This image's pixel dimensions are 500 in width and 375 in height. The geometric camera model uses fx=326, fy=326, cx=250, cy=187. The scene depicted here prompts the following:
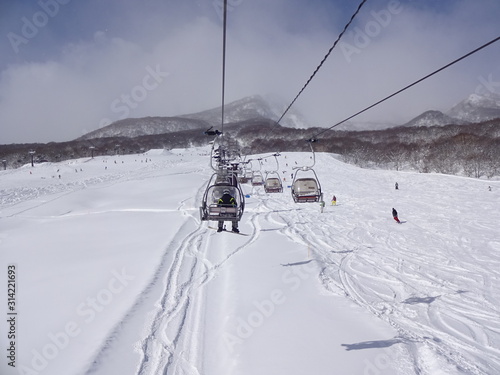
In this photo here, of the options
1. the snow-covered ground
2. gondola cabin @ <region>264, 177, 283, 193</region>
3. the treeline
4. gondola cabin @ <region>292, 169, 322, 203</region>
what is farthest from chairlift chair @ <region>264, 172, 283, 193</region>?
the treeline

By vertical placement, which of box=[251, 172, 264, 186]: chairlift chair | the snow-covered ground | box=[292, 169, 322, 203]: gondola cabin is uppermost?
box=[292, 169, 322, 203]: gondola cabin

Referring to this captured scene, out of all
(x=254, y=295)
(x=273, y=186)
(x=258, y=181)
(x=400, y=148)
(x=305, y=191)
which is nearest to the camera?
(x=254, y=295)

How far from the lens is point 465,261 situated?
48.8 feet

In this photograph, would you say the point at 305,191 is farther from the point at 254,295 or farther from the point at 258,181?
the point at 258,181

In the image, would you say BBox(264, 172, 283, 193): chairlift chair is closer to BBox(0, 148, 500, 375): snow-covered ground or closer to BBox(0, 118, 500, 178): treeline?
BBox(0, 148, 500, 375): snow-covered ground

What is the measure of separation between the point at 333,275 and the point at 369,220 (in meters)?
12.0

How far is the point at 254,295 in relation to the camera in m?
11.3

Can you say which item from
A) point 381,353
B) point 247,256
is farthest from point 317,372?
point 247,256

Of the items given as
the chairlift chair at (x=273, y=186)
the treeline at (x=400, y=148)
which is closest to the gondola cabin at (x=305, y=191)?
the chairlift chair at (x=273, y=186)

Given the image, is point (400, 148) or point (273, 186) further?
point (400, 148)

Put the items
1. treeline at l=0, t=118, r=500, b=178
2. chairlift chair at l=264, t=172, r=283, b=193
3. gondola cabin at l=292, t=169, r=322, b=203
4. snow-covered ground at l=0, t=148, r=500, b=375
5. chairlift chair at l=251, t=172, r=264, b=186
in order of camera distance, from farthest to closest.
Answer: treeline at l=0, t=118, r=500, b=178 < chairlift chair at l=251, t=172, r=264, b=186 < chairlift chair at l=264, t=172, r=283, b=193 < gondola cabin at l=292, t=169, r=322, b=203 < snow-covered ground at l=0, t=148, r=500, b=375

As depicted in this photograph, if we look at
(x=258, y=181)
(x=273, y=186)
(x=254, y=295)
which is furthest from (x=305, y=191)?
(x=258, y=181)

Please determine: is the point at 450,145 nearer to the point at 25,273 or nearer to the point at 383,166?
the point at 383,166

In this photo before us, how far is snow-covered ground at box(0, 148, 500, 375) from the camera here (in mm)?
7711
